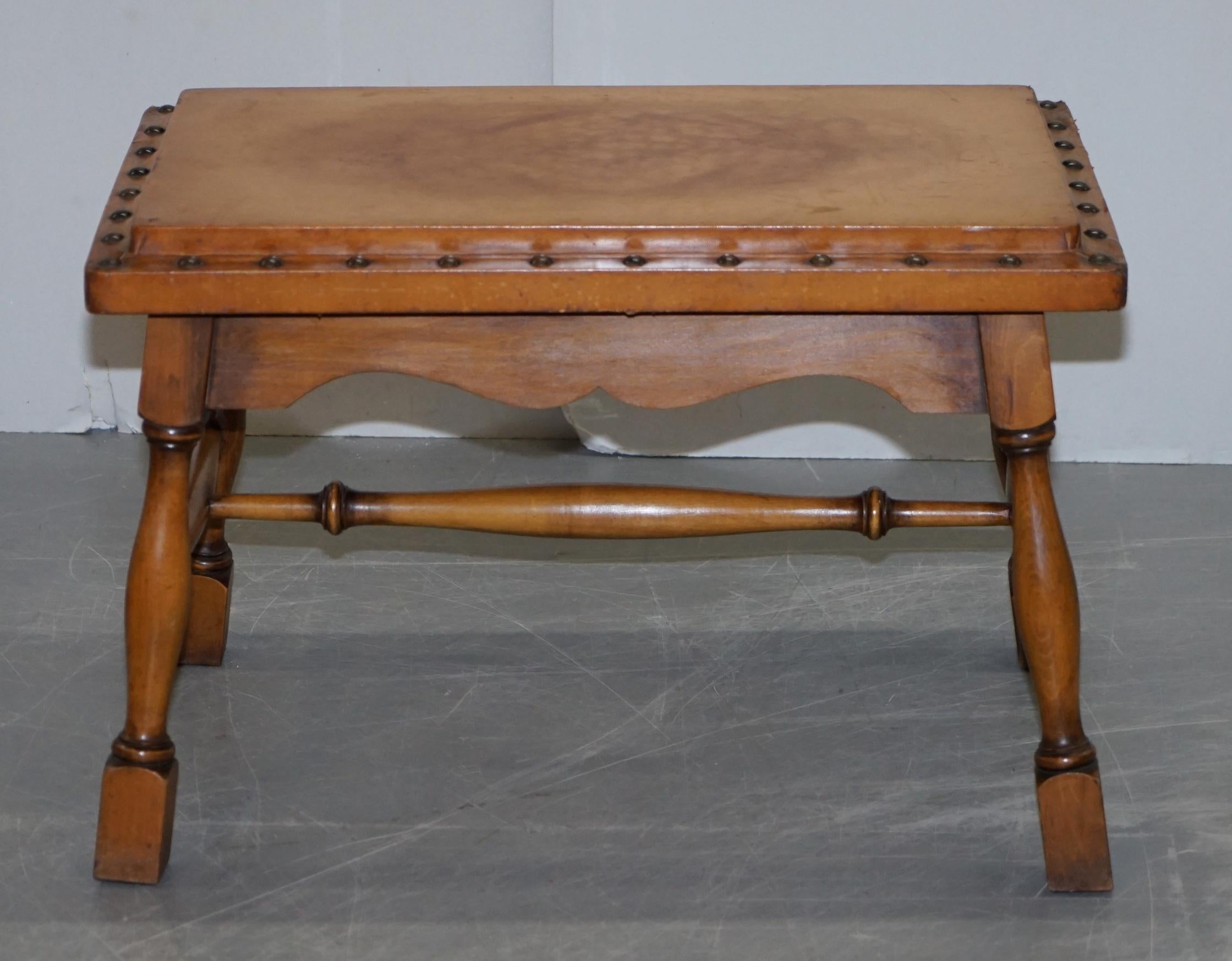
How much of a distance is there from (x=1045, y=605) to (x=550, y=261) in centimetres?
57

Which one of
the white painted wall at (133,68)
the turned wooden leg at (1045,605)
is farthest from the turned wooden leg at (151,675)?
the white painted wall at (133,68)

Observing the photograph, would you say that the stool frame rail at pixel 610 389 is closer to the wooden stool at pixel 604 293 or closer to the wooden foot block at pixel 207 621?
the wooden stool at pixel 604 293

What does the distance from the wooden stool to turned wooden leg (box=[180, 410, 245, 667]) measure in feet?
0.62

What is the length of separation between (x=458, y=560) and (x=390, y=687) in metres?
0.35

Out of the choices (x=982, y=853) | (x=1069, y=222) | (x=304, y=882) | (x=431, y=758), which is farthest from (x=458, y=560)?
(x=1069, y=222)

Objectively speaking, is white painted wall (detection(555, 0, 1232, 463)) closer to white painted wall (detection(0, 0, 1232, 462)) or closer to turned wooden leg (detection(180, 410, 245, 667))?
white painted wall (detection(0, 0, 1232, 462))

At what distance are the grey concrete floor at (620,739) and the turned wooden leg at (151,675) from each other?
5cm

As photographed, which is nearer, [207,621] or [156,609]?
[156,609]

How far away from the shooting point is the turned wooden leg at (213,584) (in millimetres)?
2000

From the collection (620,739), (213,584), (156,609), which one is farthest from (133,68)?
(620,739)

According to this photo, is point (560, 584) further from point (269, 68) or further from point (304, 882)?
point (269, 68)

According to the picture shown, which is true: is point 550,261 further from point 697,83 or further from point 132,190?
point 697,83

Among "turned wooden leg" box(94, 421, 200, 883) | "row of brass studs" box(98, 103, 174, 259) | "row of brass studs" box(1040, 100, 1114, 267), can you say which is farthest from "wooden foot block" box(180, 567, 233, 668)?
"row of brass studs" box(1040, 100, 1114, 267)

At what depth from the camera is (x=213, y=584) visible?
2016mm
